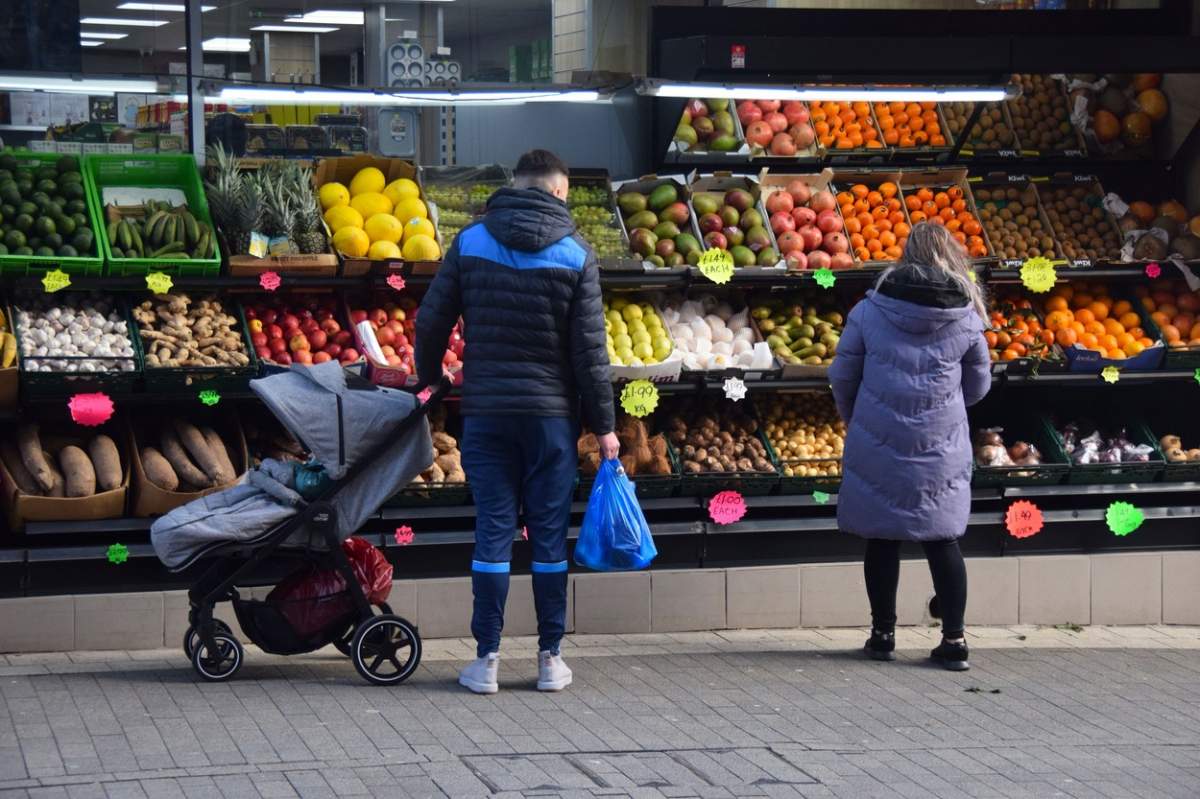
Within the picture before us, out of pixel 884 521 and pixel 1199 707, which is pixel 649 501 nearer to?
pixel 884 521

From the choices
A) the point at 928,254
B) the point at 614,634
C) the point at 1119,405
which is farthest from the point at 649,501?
the point at 1119,405

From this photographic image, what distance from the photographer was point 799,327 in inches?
337

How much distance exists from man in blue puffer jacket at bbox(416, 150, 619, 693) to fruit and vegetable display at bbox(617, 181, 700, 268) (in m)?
1.65

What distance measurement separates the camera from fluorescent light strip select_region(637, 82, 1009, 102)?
8.23m

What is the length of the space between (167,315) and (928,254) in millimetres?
3230

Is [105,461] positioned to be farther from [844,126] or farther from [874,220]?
[844,126]

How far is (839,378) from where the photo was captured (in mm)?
7445

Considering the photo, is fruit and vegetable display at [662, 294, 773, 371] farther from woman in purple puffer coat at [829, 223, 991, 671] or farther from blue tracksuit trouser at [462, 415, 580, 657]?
blue tracksuit trouser at [462, 415, 580, 657]

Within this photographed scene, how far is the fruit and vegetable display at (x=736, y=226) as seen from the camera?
332 inches

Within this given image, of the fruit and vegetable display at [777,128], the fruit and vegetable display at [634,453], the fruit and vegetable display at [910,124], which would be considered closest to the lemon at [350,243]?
the fruit and vegetable display at [634,453]

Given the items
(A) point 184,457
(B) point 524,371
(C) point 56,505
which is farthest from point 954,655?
(C) point 56,505

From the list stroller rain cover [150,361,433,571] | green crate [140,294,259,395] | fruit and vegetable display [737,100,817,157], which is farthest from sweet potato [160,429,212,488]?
fruit and vegetable display [737,100,817,157]

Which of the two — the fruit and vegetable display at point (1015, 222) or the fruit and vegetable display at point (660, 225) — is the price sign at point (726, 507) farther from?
the fruit and vegetable display at point (1015, 222)

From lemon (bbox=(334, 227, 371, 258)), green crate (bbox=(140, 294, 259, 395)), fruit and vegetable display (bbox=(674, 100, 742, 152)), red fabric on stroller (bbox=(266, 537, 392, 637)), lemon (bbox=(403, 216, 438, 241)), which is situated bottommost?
red fabric on stroller (bbox=(266, 537, 392, 637))
